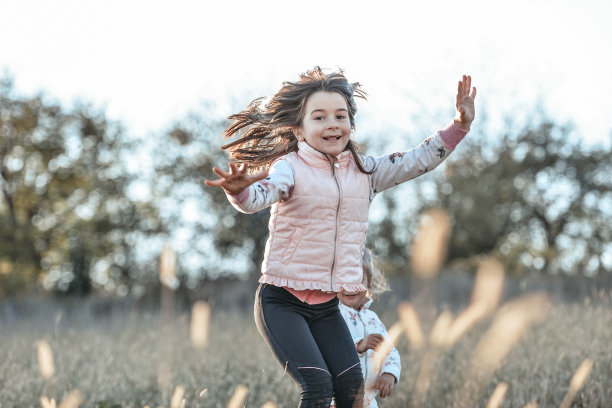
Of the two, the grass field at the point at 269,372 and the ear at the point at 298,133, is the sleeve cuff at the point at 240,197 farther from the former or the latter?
the grass field at the point at 269,372

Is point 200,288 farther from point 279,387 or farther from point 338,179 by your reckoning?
point 338,179

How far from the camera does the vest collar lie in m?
3.52

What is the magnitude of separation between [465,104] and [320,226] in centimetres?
104

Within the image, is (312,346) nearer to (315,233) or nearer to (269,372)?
(315,233)

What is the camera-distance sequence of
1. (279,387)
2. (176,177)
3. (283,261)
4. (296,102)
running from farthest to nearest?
(176,177) < (279,387) < (296,102) < (283,261)

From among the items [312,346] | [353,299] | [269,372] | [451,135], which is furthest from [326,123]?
[269,372]

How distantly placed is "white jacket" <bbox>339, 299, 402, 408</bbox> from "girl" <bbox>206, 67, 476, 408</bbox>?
575 mm

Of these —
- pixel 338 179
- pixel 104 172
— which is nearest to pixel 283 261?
pixel 338 179

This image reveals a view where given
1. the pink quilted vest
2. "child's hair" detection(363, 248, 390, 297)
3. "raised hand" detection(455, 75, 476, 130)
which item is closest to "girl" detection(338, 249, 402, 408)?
"child's hair" detection(363, 248, 390, 297)

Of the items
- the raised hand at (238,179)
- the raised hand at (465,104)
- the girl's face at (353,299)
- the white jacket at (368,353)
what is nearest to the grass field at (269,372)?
the white jacket at (368,353)

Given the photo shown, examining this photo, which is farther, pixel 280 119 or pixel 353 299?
pixel 353 299

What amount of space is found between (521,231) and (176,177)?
11962 millimetres

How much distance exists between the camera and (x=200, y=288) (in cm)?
1584

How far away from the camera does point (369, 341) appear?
3986 millimetres
